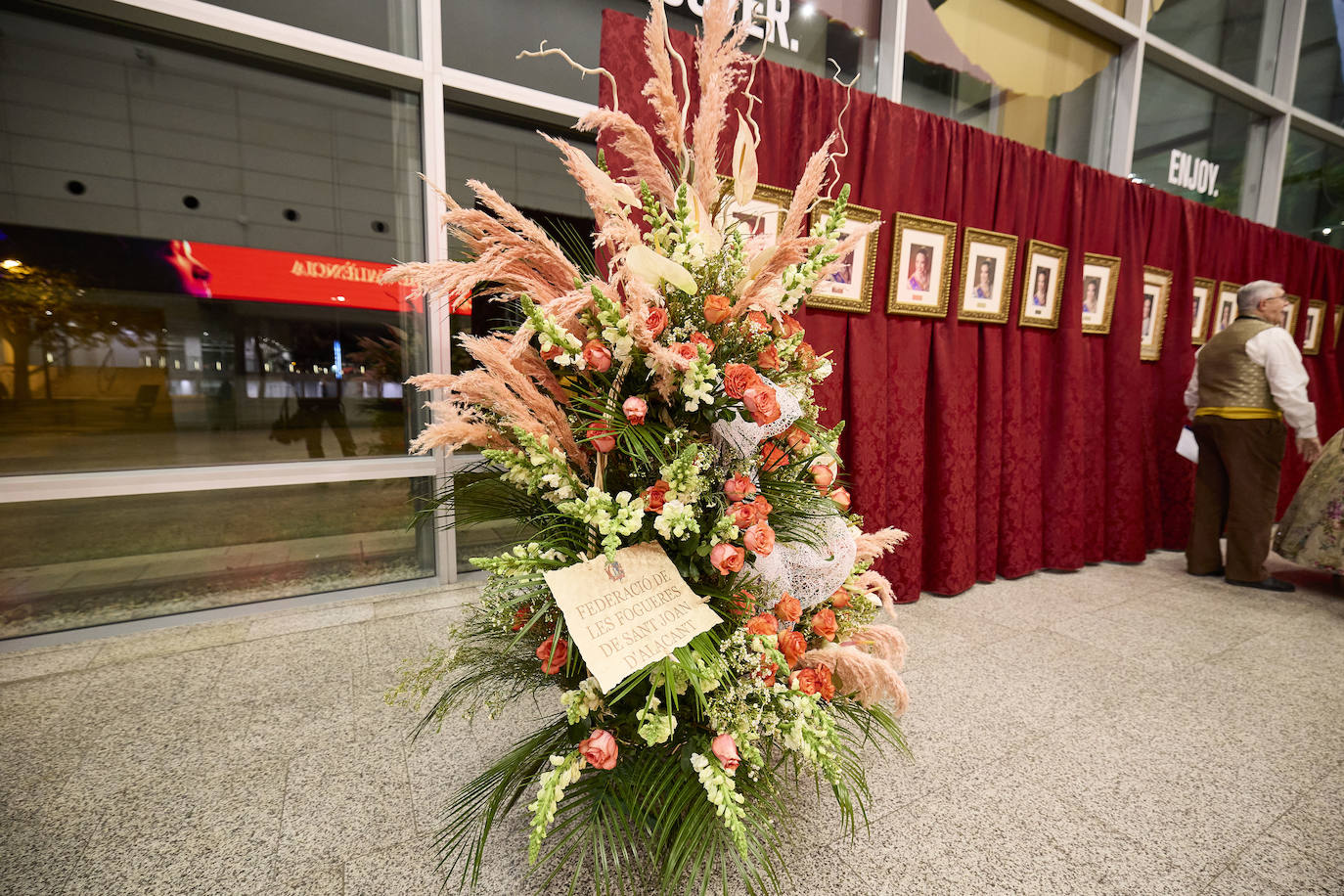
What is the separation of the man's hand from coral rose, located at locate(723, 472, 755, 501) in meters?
3.68

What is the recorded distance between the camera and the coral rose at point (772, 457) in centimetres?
102

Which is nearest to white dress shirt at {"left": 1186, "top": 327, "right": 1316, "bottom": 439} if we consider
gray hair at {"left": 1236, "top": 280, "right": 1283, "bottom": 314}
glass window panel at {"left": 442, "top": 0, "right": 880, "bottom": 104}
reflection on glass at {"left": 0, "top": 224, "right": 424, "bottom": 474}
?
gray hair at {"left": 1236, "top": 280, "right": 1283, "bottom": 314}

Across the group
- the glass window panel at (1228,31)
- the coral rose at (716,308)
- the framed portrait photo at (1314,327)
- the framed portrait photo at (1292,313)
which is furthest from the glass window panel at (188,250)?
the framed portrait photo at (1314,327)

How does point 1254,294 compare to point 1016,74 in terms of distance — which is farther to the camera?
point 1016,74

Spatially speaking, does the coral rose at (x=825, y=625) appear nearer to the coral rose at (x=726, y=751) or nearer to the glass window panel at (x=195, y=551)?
the coral rose at (x=726, y=751)

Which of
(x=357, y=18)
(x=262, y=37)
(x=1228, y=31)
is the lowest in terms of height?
(x=262, y=37)

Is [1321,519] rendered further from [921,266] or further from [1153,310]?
[921,266]

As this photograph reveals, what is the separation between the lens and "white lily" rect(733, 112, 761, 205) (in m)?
0.87

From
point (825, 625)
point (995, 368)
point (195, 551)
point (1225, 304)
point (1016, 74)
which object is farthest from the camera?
point (1225, 304)

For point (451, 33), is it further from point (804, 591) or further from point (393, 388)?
point (804, 591)

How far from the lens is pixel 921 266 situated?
8.06 ft

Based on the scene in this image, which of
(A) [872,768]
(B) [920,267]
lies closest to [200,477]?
(A) [872,768]

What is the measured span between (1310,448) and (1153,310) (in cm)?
107

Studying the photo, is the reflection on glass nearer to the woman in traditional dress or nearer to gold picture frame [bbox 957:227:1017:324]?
gold picture frame [bbox 957:227:1017:324]
